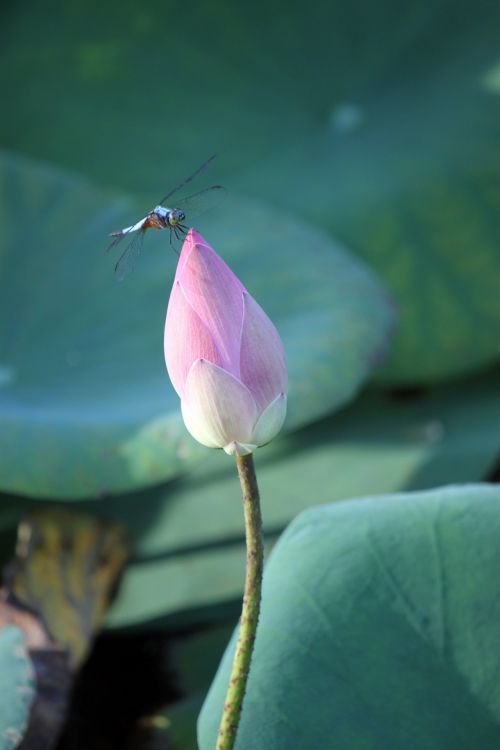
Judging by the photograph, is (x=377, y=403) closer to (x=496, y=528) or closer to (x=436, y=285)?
(x=436, y=285)

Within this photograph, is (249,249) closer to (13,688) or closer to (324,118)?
(324,118)

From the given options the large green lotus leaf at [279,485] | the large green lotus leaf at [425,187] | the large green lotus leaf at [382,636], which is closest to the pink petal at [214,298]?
the large green lotus leaf at [382,636]

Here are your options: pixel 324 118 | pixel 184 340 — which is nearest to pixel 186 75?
pixel 324 118

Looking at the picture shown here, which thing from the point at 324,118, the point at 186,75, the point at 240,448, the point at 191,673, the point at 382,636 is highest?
the point at 186,75

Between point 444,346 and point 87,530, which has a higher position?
point 444,346

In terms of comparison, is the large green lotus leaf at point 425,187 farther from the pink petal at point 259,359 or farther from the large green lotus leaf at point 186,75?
the pink petal at point 259,359

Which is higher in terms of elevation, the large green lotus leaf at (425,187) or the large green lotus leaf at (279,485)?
the large green lotus leaf at (425,187)

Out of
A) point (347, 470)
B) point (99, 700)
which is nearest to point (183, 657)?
point (99, 700)
